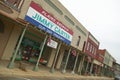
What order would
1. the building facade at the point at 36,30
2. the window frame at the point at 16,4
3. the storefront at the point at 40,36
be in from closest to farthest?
the window frame at the point at 16,4 < the building facade at the point at 36,30 < the storefront at the point at 40,36

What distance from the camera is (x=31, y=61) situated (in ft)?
81.1

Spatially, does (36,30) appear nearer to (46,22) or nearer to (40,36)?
(46,22)

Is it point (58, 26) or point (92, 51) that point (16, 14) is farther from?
point (92, 51)

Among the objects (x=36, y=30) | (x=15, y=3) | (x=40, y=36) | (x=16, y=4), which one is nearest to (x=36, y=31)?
(x=36, y=30)

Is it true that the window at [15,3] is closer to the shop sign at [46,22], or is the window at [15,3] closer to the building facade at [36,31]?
the building facade at [36,31]

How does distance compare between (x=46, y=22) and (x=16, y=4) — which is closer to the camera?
(x=16, y=4)

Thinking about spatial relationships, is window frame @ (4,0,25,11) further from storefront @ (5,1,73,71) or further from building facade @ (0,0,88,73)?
storefront @ (5,1,73,71)

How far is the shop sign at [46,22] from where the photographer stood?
1906 centimetres

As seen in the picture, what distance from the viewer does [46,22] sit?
21.7m

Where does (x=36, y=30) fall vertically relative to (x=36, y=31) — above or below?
below

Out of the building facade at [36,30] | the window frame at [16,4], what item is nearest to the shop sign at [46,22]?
the building facade at [36,30]

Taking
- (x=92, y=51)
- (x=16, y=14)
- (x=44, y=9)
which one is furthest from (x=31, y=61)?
(x=92, y=51)

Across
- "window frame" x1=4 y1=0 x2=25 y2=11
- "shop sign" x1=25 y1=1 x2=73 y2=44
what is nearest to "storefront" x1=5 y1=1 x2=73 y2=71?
"shop sign" x1=25 y1=1 x2=73 y2=44

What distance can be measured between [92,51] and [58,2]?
2117 centimetres
